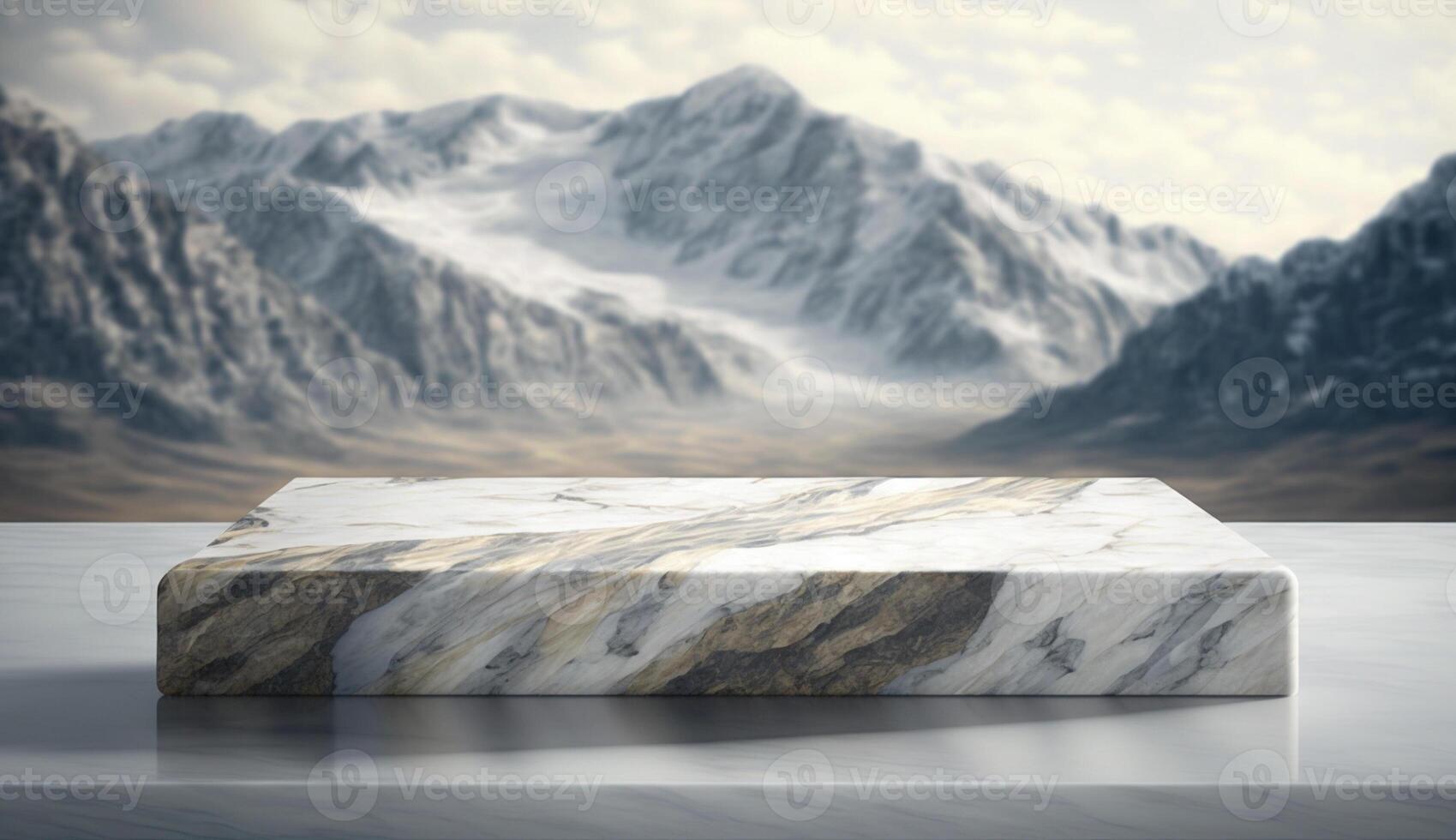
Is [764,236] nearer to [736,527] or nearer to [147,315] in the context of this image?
[147,315]

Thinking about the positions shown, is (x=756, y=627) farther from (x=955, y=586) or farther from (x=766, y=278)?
(x=766, y=278)

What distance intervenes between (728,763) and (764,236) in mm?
2519

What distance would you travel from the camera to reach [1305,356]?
12.4 ft

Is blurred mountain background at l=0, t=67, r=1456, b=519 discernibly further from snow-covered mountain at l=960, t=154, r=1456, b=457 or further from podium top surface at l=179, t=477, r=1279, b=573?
podium top surface at l=179, t=477, r=1279, b=573

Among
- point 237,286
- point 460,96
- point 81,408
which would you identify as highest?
point 460,96

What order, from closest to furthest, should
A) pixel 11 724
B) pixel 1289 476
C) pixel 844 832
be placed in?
1. pixel 844 832
2. pixel 11 724
3. pixel 1289 476

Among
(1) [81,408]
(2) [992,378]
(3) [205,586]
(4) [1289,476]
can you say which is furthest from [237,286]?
(4) [1289,476]

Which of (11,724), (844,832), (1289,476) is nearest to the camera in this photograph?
(844,832)

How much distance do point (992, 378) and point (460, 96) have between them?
64.0 inches

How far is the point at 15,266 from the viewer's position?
148 inches

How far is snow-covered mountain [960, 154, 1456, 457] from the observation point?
3709 millimetres

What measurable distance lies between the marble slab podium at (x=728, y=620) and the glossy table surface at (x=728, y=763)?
0.03 metres

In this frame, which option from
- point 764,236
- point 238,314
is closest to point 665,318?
point 764,236

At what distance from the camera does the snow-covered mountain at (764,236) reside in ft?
12.6
